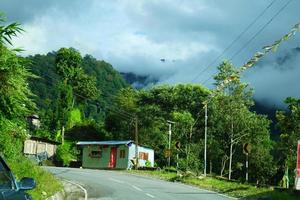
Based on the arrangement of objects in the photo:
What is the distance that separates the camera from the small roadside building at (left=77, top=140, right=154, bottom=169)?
224 ft

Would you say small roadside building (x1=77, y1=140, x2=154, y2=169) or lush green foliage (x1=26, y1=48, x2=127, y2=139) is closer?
small roadside building (x1=77, y1=140, x2=154, y2=169)

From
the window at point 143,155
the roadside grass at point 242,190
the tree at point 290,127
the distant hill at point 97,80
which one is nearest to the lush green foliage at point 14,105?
the roadside grass at point 242,190

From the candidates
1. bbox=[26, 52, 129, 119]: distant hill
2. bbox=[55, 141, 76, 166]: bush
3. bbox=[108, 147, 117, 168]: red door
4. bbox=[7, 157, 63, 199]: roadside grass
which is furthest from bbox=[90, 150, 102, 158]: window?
bbox=[7, 157, 63, 199]: roadside grass

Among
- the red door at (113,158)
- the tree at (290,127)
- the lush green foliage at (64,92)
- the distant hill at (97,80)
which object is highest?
the distant hill at (97,80)

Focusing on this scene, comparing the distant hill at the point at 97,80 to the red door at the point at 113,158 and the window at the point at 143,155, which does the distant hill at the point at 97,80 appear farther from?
the window at the point at 143,155

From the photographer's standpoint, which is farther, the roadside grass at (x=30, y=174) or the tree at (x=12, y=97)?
the roadside grass at (x=30, y=174)

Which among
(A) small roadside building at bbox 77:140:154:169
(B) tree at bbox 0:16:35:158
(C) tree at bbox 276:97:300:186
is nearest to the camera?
(B) tree at bbox 0:16:35:158

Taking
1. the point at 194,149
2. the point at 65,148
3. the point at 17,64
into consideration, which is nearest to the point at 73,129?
the point at 65,148

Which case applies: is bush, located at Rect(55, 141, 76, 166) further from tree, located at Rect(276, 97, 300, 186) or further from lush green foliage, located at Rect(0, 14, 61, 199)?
lush green foliage, located at Rect(0, 14, 61, 199)

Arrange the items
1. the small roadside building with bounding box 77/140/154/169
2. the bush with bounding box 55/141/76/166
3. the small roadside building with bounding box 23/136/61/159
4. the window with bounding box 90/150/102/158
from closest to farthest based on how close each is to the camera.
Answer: the small roadside building with bounding box 23/136/61/159
the small roadside building with bounding box 77/140/154/169
the bush with bounding box 55/141/76/166
the window with bounding box 90/150/102/158

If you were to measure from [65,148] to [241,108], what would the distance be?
2311cm

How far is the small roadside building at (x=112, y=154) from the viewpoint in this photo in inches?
2688

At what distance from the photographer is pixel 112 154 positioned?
70.6 meters

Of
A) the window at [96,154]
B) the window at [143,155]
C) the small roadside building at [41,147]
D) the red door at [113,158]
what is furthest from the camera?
the window at [96,154]
